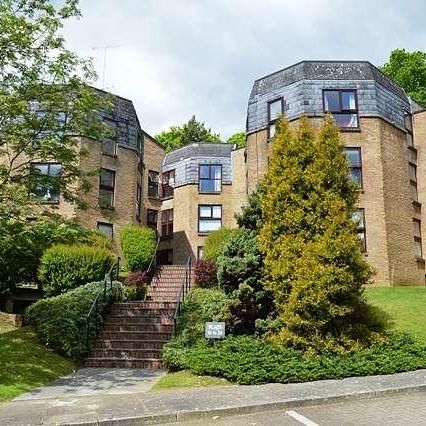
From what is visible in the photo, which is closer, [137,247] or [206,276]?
[206,276]

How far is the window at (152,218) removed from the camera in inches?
1271

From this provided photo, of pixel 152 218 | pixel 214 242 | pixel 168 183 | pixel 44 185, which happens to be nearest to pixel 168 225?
pixel 152 218

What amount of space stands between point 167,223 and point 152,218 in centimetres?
152

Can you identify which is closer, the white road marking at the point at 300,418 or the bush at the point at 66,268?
the white road marking at the point at 300,418

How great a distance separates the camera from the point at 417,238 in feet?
76.8

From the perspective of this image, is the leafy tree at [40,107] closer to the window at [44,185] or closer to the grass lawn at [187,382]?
the window at [44,185]

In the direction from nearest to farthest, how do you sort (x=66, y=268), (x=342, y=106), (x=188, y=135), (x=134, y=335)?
(x=134, y=335) → (x=66, y=268) → (x=342, y=106) → (x=188, y=135)

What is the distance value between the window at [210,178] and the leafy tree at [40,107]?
2022 cm

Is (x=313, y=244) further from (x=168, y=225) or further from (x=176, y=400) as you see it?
(x=168, y=225)

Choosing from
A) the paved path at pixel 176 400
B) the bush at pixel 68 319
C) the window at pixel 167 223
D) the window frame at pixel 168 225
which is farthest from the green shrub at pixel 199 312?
the window at pixel 167 223

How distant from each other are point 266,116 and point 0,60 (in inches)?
610

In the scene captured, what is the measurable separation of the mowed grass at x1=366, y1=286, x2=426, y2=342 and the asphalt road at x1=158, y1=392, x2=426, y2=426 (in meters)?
4.35

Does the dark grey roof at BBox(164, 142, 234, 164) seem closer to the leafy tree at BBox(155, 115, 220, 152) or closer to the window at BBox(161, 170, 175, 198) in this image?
the window at BBox(161, 170, 175, 198)

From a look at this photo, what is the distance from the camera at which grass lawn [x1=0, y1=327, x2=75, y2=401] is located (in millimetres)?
10331
